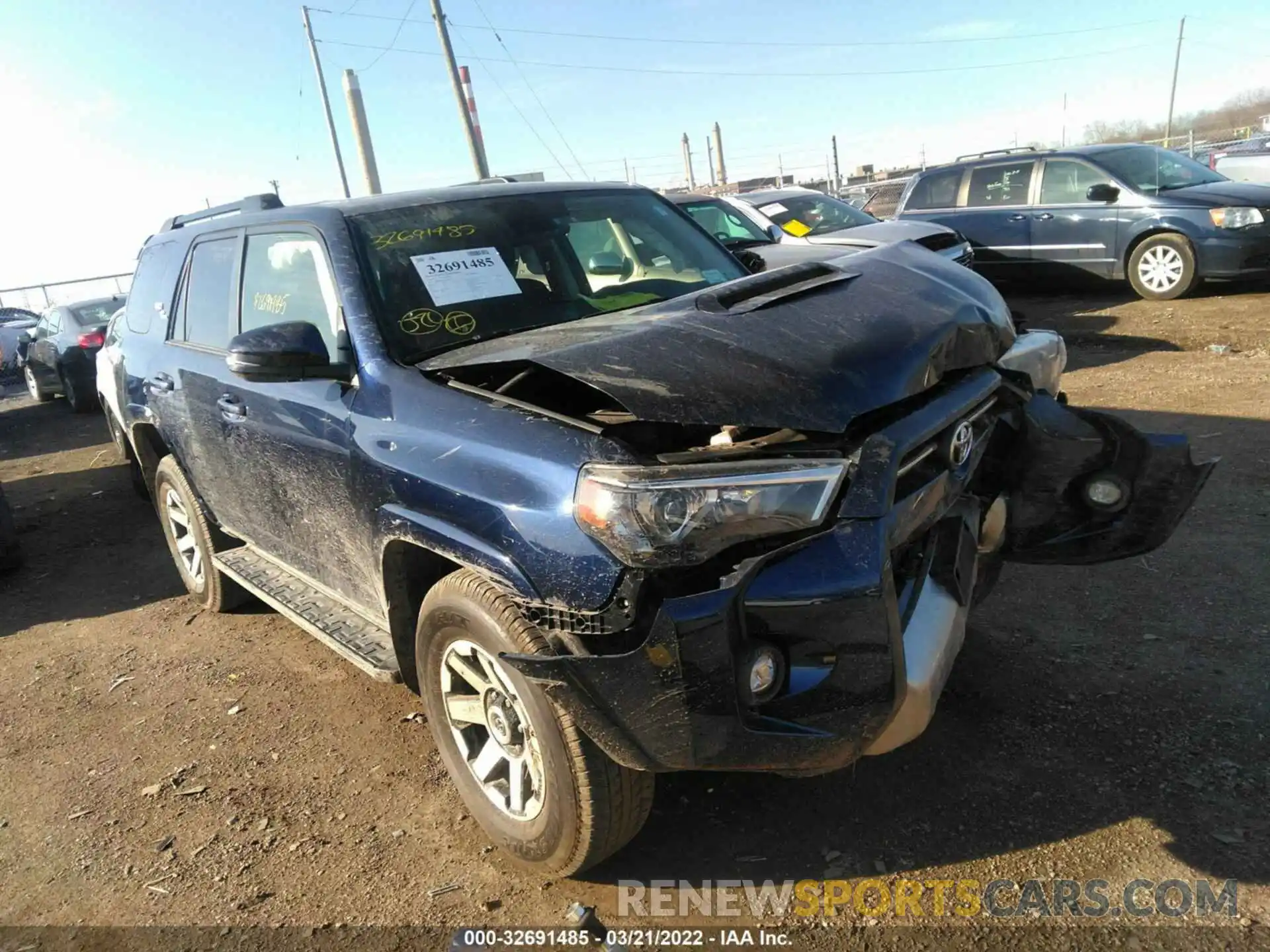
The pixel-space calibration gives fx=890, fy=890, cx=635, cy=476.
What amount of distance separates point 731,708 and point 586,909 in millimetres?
718

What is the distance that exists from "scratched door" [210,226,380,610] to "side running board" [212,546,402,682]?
0.35ft

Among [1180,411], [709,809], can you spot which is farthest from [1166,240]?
[709,809]

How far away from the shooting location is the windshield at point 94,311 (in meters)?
12.7

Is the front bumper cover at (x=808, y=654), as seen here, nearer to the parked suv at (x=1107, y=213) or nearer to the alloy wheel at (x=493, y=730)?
the alloy wheel at (x=493, y=730)

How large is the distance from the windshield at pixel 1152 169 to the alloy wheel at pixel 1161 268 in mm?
658

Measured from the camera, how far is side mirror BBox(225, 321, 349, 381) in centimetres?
282

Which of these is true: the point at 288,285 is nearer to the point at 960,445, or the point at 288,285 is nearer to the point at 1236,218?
the point at 960,445

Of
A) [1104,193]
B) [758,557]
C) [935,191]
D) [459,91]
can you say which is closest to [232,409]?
[758,557]

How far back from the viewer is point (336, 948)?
2436 mm

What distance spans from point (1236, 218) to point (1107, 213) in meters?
1.28

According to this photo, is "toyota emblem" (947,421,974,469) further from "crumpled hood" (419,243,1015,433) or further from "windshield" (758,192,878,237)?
"windshield" (758,192,878,237)

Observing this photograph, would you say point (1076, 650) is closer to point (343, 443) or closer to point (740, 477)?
point (740, 477)

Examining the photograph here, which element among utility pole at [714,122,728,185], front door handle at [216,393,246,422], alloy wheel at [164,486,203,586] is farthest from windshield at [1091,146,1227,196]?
utility pole at [714,122,728,185]

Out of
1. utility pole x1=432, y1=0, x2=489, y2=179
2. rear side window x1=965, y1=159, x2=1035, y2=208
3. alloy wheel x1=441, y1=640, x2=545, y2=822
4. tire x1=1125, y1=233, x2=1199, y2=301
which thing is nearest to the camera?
alloy wheel x1=441, y1=640, x2=545, y2=822
